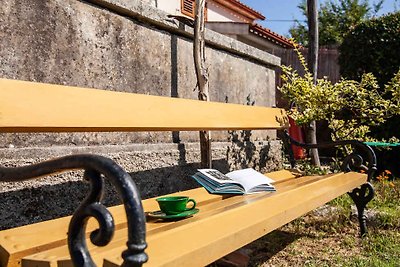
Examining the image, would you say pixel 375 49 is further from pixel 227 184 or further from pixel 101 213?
pixel 101 213

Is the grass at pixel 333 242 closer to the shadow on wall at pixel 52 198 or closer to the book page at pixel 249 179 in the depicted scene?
the book page at pixel 249 179

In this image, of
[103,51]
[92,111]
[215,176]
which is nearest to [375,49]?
[215,176]

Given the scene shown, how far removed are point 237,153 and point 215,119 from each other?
1.52 m

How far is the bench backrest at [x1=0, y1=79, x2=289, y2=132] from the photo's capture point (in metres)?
1.66

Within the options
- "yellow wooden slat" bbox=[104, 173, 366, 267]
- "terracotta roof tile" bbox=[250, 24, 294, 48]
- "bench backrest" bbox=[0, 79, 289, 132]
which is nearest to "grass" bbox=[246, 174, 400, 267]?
"yellow wooden slat" bbox=[104, 173, 366, 267]

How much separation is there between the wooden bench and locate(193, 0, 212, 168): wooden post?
664mm

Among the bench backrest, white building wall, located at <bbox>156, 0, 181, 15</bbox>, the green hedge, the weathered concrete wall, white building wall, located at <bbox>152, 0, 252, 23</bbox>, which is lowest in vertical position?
the bench backrest

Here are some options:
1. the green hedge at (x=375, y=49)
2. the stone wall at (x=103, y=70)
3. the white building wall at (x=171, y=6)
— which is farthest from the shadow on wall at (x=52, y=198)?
the white building wall at (x=171, y=6)

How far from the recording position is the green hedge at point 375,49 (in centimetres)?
756

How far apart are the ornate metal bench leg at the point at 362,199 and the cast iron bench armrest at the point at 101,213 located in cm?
302

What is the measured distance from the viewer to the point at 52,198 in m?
2.43

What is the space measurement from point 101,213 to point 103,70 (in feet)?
6.42

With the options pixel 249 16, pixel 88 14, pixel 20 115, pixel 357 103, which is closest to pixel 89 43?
pixel 88 14

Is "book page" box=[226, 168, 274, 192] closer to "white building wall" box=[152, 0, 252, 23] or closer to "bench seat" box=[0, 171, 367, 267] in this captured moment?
"bench seat" box=[0, 171, 367, 267]
